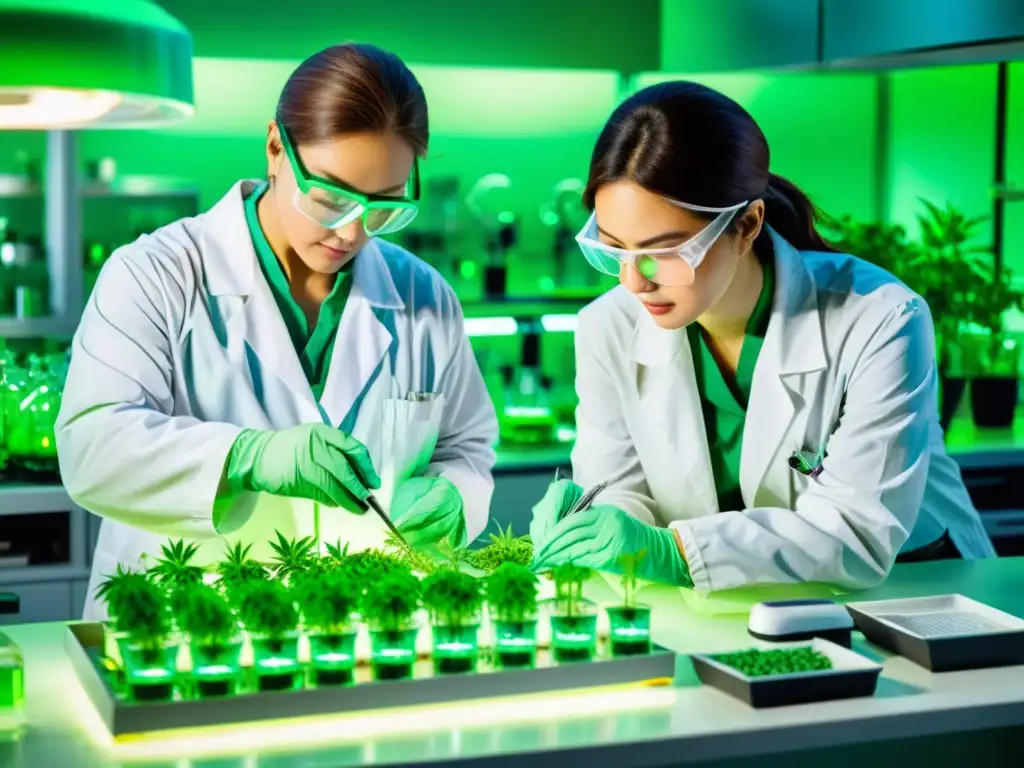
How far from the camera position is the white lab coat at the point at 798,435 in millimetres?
2217

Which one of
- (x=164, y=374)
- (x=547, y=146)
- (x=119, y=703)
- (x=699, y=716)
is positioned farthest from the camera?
(x=547, y=146)

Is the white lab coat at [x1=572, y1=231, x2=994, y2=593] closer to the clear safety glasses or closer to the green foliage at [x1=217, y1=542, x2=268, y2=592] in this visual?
the clear safety glasses

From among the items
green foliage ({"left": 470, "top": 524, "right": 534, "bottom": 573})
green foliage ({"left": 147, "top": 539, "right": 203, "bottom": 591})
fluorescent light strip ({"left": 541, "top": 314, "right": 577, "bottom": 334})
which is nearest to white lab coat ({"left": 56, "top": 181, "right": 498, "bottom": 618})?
green foliage ({"left": 470, "top": 524, "right": 534, "bottom": 573})

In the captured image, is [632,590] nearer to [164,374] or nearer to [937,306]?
[164,374]

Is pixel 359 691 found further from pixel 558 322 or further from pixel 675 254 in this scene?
pixel 558 322

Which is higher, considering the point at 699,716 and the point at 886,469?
the point at 886,469

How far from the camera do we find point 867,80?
5332 mm

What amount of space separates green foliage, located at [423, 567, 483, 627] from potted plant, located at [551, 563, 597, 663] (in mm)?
112

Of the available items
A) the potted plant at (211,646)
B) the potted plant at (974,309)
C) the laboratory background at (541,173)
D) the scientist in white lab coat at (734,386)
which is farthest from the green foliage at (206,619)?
the potted plant at (974,309)

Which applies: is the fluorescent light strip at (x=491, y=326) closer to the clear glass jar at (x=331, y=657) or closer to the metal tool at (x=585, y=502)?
the metal tool at (x=585, y=502)

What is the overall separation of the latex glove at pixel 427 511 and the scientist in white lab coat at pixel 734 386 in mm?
160

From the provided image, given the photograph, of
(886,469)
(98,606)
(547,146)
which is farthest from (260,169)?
(886,469)

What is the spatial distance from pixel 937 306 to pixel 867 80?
4.06 feet

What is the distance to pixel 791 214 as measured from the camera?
2.58m
